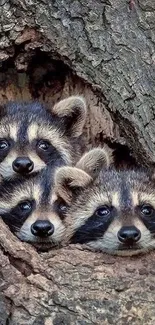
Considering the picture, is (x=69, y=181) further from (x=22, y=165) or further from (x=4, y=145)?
(x=4, y=145)

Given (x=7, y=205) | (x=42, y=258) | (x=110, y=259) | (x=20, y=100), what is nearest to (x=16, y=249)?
(x=42, y=258)

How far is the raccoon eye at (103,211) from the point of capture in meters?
6.05

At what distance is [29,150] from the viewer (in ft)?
23.0

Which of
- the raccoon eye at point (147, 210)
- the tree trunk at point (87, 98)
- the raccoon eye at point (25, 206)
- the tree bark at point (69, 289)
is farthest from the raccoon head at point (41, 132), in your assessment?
the tree bark at point (69, 289)

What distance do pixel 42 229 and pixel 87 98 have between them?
1481 millimetres

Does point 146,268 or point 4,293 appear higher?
point 146,268

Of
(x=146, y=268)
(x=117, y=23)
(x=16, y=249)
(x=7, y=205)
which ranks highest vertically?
(x=117, y=23)

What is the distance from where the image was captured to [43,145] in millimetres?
7215

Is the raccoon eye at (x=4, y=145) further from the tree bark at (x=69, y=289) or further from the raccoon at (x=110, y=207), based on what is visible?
the tree bark at (x=69, y=289)

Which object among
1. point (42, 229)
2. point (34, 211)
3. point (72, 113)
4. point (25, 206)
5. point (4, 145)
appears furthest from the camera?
point (72, 113)

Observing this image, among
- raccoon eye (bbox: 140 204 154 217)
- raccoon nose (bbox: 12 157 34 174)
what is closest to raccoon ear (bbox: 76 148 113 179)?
raccoon nose (bbox: 12 157 34 174)

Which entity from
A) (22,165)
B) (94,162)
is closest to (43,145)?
(22,165)

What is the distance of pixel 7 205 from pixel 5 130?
87 centimetres

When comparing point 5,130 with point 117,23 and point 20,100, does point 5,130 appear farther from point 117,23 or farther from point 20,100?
point 117,23
